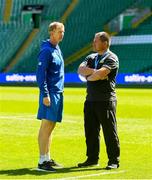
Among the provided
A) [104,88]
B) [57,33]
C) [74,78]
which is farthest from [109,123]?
[74,78]

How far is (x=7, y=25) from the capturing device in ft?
175

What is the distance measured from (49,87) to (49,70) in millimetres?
250

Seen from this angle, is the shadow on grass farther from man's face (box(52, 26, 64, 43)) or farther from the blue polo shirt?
man's face (box(52, 26, 64, 43))

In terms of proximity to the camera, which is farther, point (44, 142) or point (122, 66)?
point (122, 66)

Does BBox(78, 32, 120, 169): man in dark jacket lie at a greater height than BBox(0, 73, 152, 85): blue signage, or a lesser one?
greater

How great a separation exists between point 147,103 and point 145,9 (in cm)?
2667

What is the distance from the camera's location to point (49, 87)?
9188 millimetres

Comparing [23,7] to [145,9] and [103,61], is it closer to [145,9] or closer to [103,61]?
[145,9]

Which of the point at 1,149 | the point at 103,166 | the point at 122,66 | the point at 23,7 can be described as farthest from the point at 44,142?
the point at 23,7

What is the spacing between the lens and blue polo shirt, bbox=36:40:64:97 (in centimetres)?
906

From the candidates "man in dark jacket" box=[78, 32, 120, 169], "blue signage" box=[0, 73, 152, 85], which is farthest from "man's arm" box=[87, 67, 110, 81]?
"blue signage" box=[0, 73, 152, 85]

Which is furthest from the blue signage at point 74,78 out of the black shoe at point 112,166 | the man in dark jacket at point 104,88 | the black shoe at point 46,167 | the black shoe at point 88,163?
the black shoe at point 46,167

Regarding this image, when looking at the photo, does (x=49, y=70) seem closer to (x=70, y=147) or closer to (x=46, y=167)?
(x=46, y=167)

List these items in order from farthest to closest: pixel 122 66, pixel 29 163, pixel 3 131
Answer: pixel 122 66
pixel 3 131
pixel 29 163
